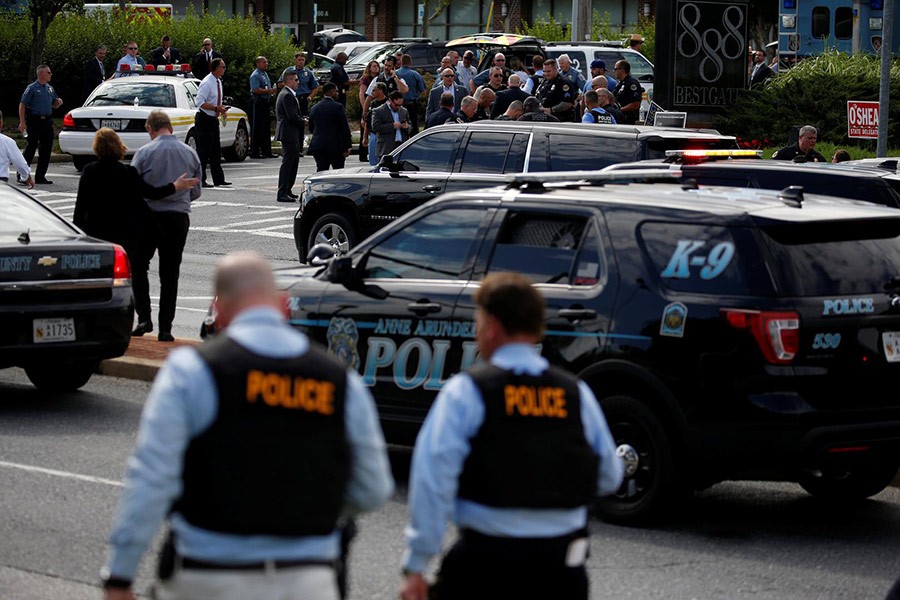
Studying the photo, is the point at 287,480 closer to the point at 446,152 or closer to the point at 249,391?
the point at 249,391

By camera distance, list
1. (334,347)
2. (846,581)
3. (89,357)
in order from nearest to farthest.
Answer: (846,581), (334,347), (89,357)

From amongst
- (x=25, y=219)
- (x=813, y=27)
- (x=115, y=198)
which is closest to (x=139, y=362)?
(x=115, y=198)

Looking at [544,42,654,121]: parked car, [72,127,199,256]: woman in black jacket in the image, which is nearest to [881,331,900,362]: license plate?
[72,127,199,256]: woman in black jacket

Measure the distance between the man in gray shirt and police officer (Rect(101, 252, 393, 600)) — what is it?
9.01m

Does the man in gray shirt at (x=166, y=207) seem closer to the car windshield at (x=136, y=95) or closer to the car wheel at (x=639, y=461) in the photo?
the car wheel at (x=639, y=461)

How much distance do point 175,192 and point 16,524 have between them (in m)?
5.24

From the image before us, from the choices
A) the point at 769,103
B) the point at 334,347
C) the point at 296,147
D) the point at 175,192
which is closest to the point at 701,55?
the point at 769,103

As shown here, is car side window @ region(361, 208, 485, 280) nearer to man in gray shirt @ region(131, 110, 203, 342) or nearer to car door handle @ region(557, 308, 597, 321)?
car door handle @ region(557, 308, 597, 321)

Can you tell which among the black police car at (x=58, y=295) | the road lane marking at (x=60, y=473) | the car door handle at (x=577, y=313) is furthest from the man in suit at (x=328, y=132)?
the car door handle at (x=577, y=313)

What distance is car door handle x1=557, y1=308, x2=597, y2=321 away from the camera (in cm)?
795

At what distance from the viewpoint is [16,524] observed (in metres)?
7.94

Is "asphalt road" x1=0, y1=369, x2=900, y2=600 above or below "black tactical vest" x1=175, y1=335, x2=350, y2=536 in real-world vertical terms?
below

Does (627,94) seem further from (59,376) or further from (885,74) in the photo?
(59,376)

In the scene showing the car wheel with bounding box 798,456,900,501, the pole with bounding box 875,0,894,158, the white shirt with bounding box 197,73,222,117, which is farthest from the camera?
the white shirt with bounding box 197,73,222,117
